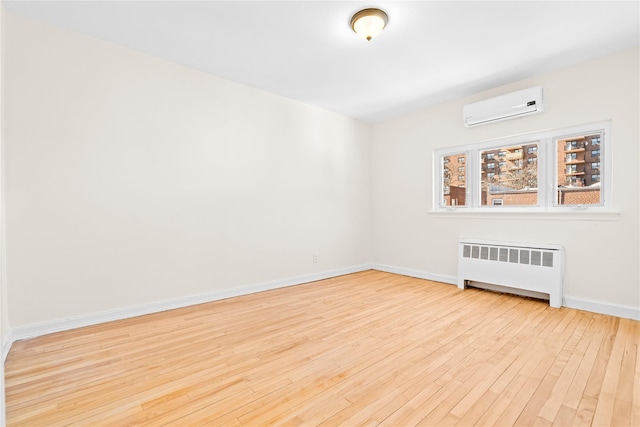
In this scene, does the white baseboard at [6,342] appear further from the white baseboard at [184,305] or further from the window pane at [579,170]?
the window pane at [579,170]

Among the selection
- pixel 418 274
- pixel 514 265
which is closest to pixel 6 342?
pixel 418 274

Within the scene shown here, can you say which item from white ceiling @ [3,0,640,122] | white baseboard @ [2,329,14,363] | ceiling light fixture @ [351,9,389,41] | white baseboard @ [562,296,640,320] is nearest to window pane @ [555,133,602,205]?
white ceiling @ [3,0,640,122]

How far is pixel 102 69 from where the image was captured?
2.82 metres

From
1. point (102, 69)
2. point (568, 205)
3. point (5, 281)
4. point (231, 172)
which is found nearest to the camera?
point (5, 281)

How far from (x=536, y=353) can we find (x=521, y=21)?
2.69 metres

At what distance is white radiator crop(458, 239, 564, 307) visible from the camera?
10.7 ft

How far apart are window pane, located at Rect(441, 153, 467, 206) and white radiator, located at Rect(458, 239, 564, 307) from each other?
69cm

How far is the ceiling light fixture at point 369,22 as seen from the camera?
2.39 meters

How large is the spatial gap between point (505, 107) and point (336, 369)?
3.56 metres

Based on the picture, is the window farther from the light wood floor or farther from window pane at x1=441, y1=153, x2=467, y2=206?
the light wood floor

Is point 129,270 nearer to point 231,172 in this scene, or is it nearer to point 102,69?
point 231,172

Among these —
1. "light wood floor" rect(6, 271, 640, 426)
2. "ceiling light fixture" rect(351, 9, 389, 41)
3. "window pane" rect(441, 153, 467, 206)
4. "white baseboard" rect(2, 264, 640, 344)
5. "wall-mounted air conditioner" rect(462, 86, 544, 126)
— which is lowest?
"light wood floor" rect(6, 271, 640, 426)

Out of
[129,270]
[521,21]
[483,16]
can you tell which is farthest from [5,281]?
[521,21]

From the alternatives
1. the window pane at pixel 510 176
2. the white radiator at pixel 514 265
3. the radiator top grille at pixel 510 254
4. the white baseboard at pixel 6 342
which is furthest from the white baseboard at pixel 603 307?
the white baseboard at pixel 6 342
